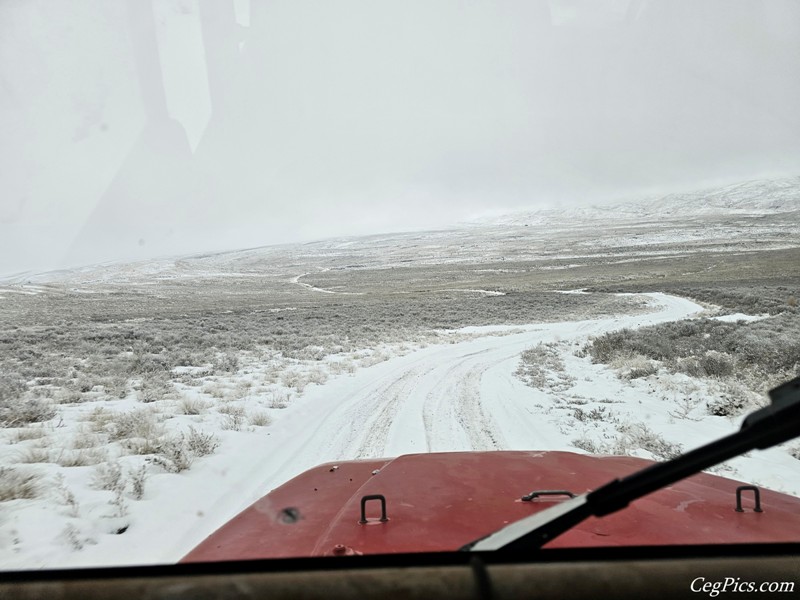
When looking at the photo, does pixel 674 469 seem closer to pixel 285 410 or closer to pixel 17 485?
pixel 17 485

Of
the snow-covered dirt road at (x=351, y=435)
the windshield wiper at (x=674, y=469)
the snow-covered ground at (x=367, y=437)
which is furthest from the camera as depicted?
the snow-covered dirt road at (x=351, y=435)

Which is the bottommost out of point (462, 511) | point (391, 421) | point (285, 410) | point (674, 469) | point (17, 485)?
point (391, 421)

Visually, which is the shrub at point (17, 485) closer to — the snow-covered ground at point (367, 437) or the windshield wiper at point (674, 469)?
the snow-covered ground at point (367, 437)

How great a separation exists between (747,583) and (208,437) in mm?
6095

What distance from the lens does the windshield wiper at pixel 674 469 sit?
3.36 ft

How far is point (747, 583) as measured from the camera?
46.5 inches

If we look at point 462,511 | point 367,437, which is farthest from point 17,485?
point 462,511

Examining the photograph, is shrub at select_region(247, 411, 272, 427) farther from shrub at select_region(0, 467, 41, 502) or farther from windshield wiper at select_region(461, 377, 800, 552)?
windshield wiper at select_region(461, 377, 800, 552)

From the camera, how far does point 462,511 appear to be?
7.73ft

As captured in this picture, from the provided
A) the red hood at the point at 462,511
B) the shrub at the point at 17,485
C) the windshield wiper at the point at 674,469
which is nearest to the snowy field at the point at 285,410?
the shrub at the point at 17,485

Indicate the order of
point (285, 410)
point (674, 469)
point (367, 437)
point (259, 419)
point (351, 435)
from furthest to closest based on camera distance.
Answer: point (285, 410) < point (259, 419) < point (351, 435) < point (367, 437) < point (674, 469)

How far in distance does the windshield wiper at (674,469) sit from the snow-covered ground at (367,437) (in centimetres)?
349

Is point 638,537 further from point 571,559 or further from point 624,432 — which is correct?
point 624,432

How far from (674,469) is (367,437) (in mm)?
5593
